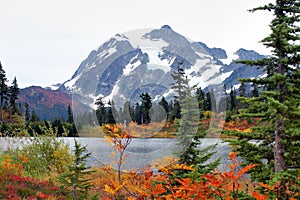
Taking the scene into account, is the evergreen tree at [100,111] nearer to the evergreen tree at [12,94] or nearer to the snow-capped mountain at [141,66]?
the snow-capped mountain at [141,66]

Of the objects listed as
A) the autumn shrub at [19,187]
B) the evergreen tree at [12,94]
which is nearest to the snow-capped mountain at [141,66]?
the autumn shrub at [19,187]

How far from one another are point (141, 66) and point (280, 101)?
2210 millimetres

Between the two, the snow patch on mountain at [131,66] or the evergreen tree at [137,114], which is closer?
the evergreen tree at [137,114]

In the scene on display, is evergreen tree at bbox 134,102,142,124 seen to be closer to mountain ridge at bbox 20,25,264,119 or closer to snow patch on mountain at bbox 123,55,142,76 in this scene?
mountain ridge at bbox 20,25,264,119

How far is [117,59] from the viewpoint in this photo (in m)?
5.40

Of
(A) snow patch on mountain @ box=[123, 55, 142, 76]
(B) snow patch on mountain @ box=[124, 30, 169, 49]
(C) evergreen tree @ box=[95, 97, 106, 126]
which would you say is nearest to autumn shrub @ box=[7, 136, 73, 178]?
(C) evergreen tree @ box=[95, 97, 106, 126]

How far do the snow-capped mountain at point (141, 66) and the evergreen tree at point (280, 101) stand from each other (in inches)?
31.1

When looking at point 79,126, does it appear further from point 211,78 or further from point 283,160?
point 283,160

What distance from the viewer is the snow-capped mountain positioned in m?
5.13

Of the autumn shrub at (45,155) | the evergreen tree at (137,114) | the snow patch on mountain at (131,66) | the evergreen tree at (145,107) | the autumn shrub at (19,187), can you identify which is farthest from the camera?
the autumn shrub at (45,155)

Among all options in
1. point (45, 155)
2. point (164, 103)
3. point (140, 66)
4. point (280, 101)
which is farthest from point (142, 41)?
point (45, 155)

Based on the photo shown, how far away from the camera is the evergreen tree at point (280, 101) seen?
17.5ft

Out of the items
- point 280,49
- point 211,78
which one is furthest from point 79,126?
point 280,49

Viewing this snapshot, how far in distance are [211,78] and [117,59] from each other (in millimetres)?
1455
